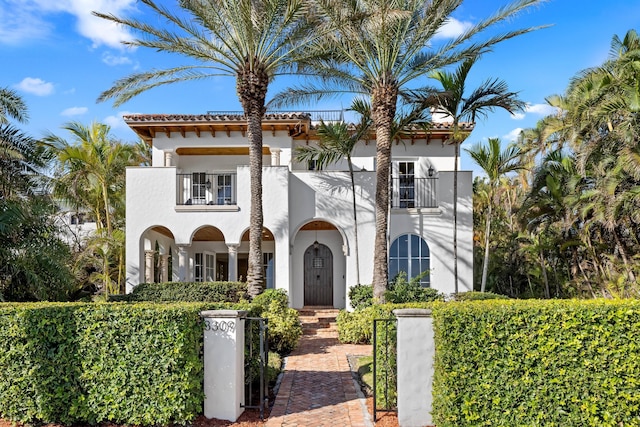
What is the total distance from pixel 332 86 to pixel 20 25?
930 centimetres

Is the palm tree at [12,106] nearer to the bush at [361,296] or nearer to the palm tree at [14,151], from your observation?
the palm tree at [14,151]

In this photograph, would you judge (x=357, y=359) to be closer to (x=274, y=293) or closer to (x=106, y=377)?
(x=274, y=293)

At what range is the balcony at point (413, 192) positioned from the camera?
1956cm

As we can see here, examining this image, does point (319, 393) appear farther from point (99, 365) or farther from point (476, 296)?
point (476, 296)

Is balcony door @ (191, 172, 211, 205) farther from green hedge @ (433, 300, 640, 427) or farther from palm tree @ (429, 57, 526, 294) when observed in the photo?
green hedge @ (433, 300, 640, 427)

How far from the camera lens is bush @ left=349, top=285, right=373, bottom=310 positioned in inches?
670

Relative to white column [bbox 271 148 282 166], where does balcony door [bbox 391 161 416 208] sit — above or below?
below

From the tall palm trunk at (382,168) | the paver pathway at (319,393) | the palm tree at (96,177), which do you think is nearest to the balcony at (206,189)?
the palm tree at (96,177)

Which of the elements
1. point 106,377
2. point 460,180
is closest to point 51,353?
point 106,377

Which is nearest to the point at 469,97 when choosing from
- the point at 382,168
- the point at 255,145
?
the point at 382,168

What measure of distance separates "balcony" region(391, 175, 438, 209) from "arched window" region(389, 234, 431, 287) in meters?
1.33

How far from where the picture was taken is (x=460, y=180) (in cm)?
1934

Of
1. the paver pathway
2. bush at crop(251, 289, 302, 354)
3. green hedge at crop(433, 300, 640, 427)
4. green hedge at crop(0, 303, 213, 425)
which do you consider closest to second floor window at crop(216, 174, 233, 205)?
bush at crop(251, 289, 302, 354)

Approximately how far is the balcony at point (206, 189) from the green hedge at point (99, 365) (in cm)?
1155
